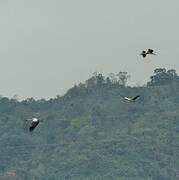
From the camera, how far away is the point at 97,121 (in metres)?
149

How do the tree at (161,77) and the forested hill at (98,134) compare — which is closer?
the forested hill at (98,134)

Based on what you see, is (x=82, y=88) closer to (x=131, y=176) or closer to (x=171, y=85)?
(x=171, y=85)

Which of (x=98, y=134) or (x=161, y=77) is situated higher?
(x=161, y=77)

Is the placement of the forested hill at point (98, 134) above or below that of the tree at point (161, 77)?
below

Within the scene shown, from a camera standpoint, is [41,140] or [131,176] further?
[41,140]

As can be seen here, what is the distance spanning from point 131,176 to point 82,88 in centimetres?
3426

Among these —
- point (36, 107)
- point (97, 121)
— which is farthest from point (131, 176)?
point (36, 107)

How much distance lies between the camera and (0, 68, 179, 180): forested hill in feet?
440

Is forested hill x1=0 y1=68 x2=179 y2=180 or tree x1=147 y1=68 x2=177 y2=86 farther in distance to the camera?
tree x1=147 y1=68 x2=177 y2=86

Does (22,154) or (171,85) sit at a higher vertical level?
(171,85)

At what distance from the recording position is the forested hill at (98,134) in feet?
440

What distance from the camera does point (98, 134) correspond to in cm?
14550

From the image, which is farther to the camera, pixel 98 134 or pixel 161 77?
pixel 161 77

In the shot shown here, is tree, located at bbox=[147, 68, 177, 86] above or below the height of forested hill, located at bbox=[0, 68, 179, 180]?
above
